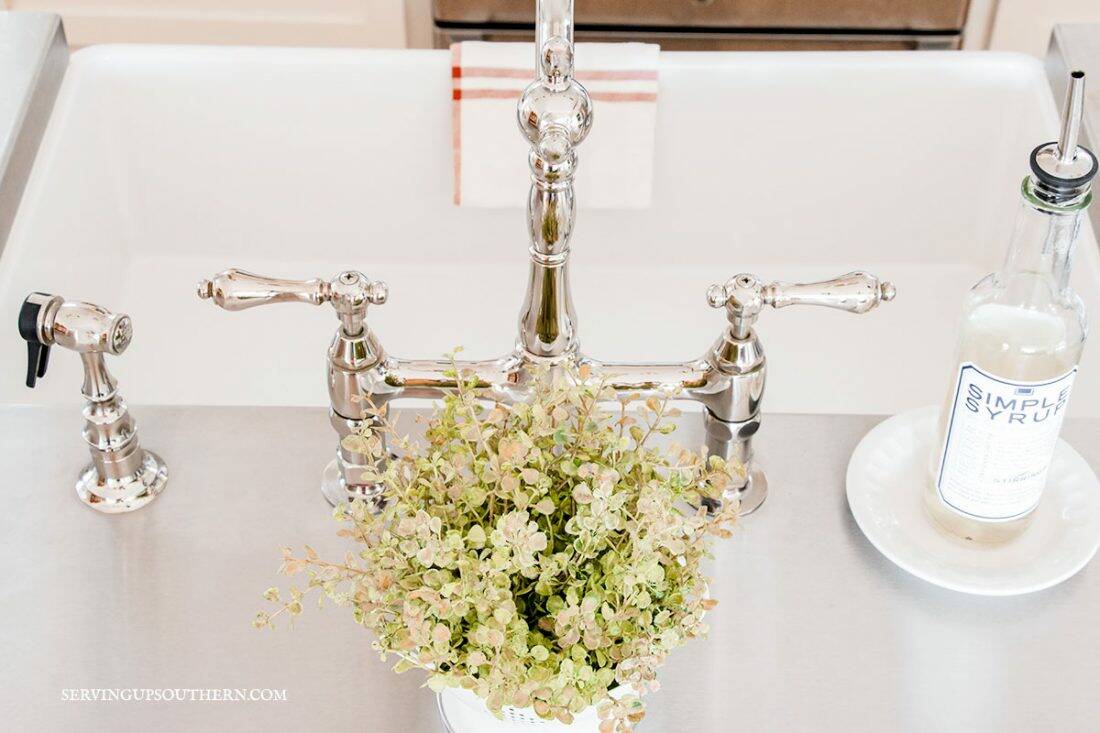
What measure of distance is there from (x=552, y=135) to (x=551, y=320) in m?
0.14

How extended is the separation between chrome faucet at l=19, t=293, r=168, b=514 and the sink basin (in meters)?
0.35

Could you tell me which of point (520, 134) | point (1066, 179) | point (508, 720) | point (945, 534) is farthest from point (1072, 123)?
point (520, 134)

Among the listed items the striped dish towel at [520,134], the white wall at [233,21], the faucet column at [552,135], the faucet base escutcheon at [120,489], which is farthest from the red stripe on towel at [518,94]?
the white wall at [233,21]

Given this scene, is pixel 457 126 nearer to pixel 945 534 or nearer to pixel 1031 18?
pixel 945 534

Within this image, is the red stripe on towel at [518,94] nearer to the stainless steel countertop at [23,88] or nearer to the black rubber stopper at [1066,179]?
the stainless steel countertop at [23,88]

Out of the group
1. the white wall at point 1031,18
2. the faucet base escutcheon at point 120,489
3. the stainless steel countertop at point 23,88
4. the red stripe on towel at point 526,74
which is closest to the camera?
the faucet base escutcheon at point 120,489

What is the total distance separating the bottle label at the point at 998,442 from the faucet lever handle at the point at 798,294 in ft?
0.26

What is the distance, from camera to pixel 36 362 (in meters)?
0.82

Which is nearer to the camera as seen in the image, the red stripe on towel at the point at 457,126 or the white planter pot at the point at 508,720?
the white planter pot at the point at 508,720

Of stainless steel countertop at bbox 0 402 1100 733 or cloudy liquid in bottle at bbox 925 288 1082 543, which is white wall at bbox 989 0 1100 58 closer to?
stainless steel countertop at bbox 0 402 1100 733

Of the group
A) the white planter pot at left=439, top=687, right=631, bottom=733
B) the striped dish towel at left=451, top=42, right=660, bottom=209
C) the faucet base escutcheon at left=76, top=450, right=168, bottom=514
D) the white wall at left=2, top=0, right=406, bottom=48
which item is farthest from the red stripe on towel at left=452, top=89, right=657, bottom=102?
the white wall at left=2, top=0, right=406, bottom=48

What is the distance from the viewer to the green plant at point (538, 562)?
1.96ft

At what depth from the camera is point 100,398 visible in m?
0.84

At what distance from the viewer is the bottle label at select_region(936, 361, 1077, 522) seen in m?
0.73
